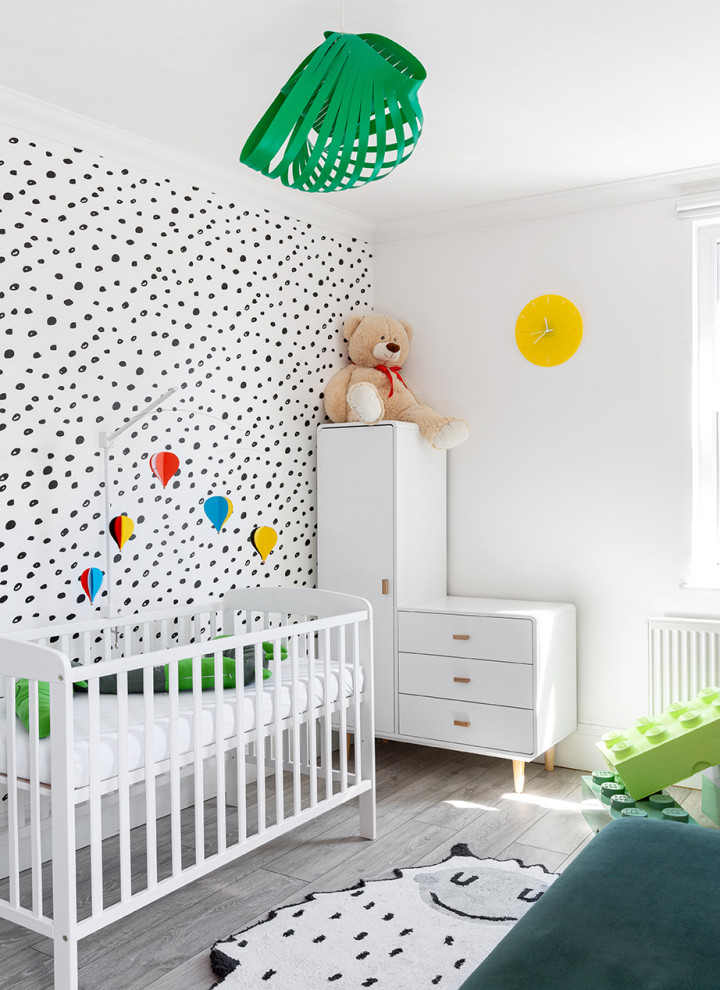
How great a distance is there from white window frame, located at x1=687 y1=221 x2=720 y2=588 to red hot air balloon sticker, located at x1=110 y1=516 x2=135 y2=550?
211cm

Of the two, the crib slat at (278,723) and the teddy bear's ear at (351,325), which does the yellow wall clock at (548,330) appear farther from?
the crib slat at (278,723)

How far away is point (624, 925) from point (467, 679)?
2025 mm

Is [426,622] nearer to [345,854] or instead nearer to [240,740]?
[345,854]

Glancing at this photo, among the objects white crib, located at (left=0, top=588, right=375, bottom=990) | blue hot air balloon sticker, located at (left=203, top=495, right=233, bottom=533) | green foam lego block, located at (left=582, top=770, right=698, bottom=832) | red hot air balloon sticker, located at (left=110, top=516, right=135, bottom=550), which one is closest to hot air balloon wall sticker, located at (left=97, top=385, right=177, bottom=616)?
red hot air balloon sticker, located at (left=110, top=516, right=135, bottom=550)

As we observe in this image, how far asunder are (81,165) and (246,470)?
1241 mm

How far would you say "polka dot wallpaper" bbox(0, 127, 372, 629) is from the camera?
2650 mm

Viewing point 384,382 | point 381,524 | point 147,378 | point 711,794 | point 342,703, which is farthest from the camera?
point 384,382

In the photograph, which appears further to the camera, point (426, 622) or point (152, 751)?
point (426, 622)

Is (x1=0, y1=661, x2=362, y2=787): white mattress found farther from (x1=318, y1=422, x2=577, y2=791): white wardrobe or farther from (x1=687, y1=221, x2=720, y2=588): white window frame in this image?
(x1=687, y1=221, x2=720, y2=588): white window frame

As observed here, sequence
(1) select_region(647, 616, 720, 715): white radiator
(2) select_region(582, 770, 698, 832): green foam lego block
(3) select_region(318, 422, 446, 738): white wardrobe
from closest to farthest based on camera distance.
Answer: (2) select_region(582, 770, 698, 832): green foam lego block
(1) select_region(647, 616, 720, 715): white radiator
(3) select_region(318, 422, 446, 738): white wardrobe

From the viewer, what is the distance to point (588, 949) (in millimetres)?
1268

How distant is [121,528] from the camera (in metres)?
→ 2.77

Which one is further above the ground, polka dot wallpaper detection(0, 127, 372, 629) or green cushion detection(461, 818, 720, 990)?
polka dot wallpaper detection(0, 127, 372, 629)

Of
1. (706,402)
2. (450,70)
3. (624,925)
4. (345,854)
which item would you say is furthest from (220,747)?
(706,402)
